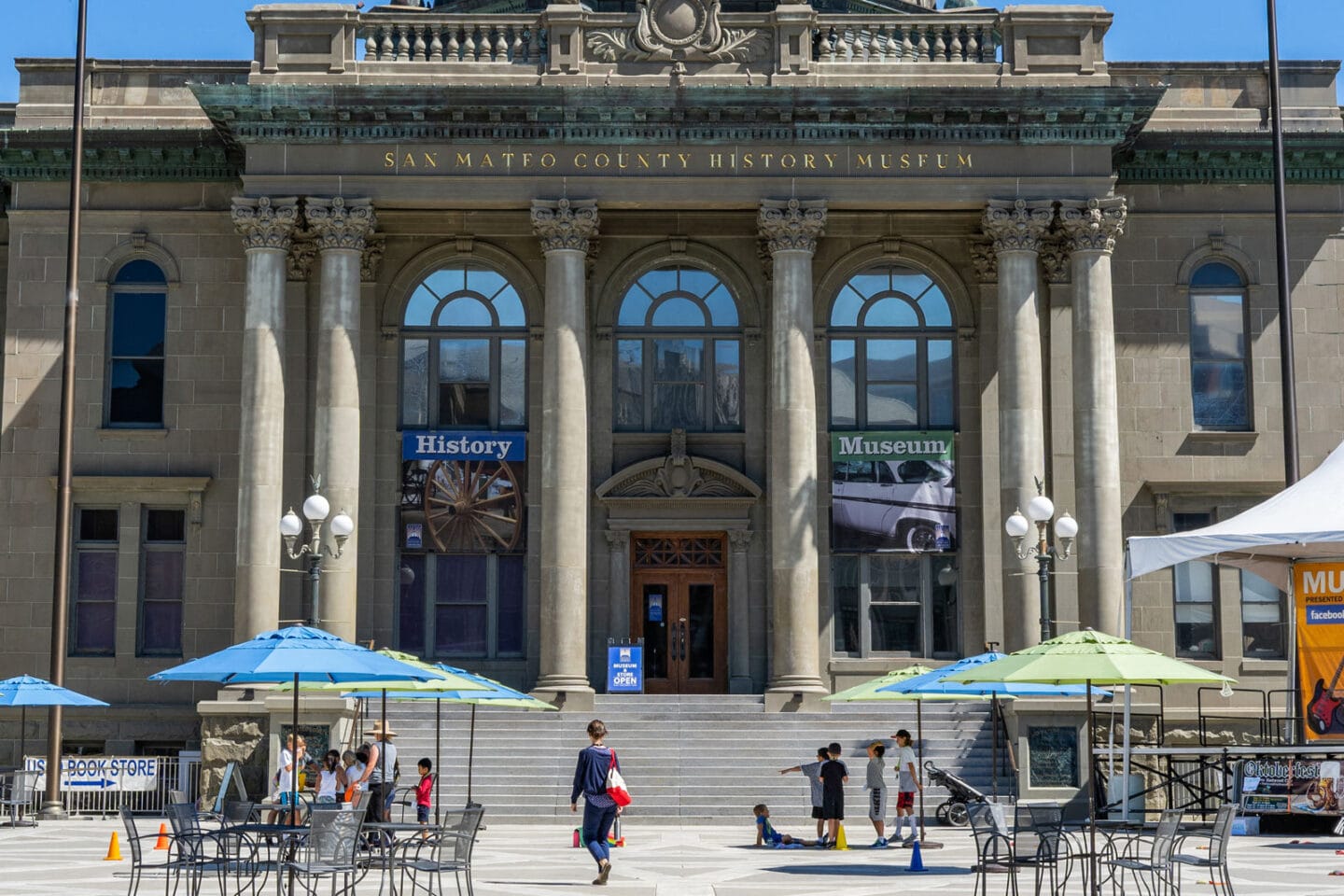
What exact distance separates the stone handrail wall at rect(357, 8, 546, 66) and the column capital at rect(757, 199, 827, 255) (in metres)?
6.08

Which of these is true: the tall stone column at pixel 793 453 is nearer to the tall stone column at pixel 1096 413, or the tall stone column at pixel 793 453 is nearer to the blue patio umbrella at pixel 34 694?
the tall stone column at pixel 1096 413

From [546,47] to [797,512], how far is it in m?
11.0

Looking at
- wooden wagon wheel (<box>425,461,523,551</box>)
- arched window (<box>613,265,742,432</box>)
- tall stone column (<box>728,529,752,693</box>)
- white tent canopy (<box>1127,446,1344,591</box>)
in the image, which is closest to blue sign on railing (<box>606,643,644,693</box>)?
tall stone column (<box>728,529,752,693</box>)

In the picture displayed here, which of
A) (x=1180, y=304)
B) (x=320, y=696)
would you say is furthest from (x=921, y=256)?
(x=320, y=696)

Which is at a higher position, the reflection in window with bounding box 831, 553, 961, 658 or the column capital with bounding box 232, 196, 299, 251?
the column capital with bounding box 232, 196, 299, 251

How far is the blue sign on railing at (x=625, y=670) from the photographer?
128ft

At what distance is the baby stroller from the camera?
30469mm

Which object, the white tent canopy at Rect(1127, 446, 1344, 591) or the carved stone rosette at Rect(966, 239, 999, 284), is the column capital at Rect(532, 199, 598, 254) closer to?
the carved stone rosette at Rect(966, 239, 999, 284)

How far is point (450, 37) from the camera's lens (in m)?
40.4

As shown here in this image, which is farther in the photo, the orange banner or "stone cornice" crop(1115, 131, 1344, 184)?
"stone cornice" crop(1115, 131, 1344, 184)

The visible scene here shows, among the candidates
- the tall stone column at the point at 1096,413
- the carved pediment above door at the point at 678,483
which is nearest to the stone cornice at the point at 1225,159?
the tall stone column at the point at 1096,413

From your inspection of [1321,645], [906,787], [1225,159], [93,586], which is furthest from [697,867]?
[1225,159]

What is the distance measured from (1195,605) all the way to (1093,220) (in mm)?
8928

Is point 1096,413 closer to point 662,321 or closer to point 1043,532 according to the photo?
point 1043,532
